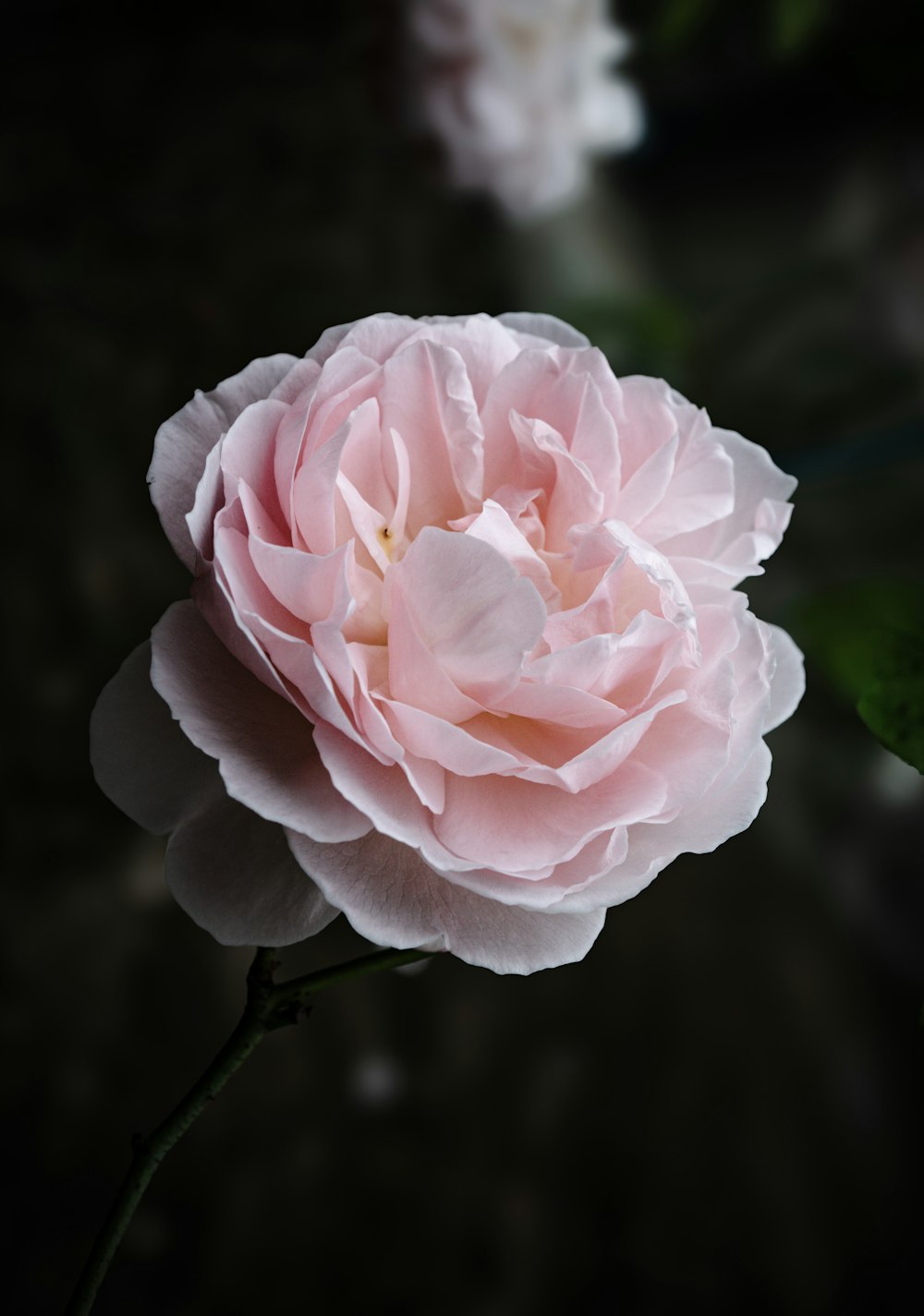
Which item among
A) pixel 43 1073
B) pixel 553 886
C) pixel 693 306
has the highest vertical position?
pixel 693 306

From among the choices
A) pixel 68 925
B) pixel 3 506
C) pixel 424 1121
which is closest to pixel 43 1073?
pixel 68 925

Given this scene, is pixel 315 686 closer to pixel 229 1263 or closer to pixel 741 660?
pixel 741 660

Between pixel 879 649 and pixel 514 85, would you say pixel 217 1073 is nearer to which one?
pixel 879 649

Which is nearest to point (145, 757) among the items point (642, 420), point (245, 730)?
point (245, 730)

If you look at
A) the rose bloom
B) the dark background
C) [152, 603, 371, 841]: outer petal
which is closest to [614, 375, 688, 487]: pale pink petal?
the rose bloom

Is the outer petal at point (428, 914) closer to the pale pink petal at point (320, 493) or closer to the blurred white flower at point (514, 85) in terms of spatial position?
the pale pink petal at point (320, 493)
